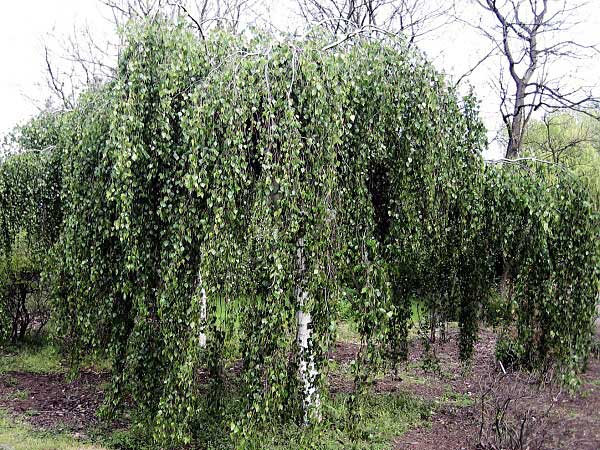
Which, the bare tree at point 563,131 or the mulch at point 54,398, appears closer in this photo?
the mulch at point 54,398

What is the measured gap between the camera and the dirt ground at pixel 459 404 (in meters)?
3.85

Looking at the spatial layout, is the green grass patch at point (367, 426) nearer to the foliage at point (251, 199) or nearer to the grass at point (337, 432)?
the grass at point (337, 432)

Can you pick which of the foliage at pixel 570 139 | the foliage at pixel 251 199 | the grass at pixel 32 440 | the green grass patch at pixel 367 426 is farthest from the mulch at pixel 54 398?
the foliage at pixel 570 139

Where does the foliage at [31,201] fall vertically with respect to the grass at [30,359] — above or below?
above

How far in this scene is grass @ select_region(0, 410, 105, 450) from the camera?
148 inches

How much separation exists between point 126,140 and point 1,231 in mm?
3216

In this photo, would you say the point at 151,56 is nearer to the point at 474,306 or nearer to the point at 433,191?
the point at 433,191

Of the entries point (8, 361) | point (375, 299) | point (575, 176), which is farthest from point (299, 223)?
point (8, 361)

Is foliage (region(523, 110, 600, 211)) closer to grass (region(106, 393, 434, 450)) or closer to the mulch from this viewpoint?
grass (region(106, 393, 434, 450))

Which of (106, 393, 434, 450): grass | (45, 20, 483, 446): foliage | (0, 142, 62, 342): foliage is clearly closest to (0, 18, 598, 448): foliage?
(45, 20, 483, 446): foliage

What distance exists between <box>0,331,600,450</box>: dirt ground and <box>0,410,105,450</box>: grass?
16 cm

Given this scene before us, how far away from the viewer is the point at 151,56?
126 inches

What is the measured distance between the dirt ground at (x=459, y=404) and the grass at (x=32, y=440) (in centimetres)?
16

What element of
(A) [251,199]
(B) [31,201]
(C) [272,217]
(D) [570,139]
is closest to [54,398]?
(B) [31,201]
